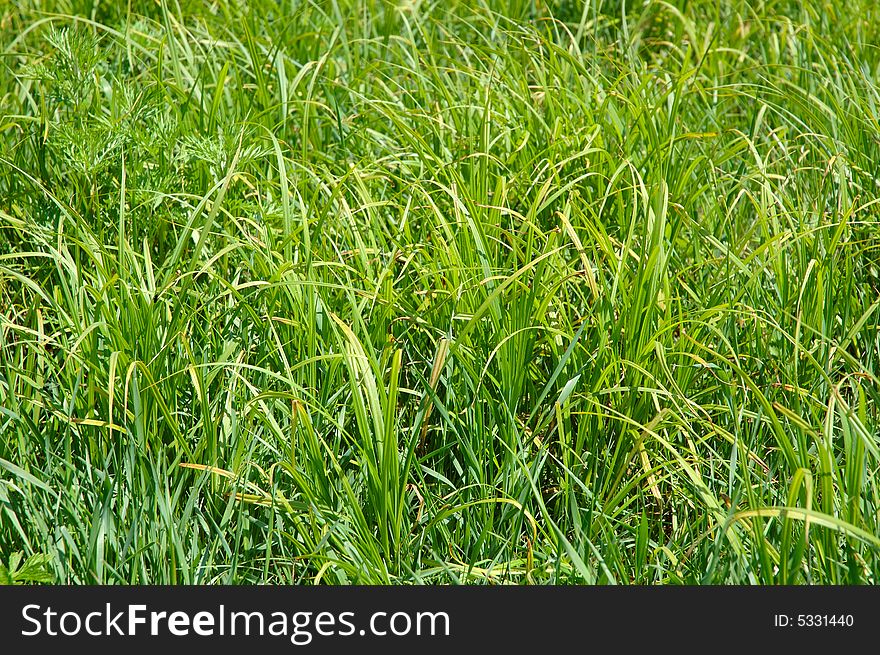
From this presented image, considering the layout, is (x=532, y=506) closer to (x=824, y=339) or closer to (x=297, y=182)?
(x=824, y=339)

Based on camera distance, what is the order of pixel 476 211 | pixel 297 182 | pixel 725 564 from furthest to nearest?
pixel 297 182, pixel 476 211, pixel 725 564

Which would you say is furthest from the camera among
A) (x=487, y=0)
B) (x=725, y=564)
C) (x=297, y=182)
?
(x=487, y=0)

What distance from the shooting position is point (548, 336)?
2.08 meters

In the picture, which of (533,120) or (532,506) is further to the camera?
(533,120)

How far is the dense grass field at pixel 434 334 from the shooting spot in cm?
177

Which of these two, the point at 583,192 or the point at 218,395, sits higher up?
the point at 583,192

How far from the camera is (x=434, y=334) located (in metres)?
2.16

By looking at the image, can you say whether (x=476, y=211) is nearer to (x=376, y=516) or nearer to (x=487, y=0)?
(x=376, y=516)

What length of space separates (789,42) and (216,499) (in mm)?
2598

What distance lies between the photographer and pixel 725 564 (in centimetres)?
172

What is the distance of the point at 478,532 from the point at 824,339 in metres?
0.85

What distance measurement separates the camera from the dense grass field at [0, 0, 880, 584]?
1.77 metres

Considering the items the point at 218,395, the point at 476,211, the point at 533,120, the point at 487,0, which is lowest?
the point at 218,395

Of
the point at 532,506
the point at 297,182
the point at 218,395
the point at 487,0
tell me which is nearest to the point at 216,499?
the point at 218,395
